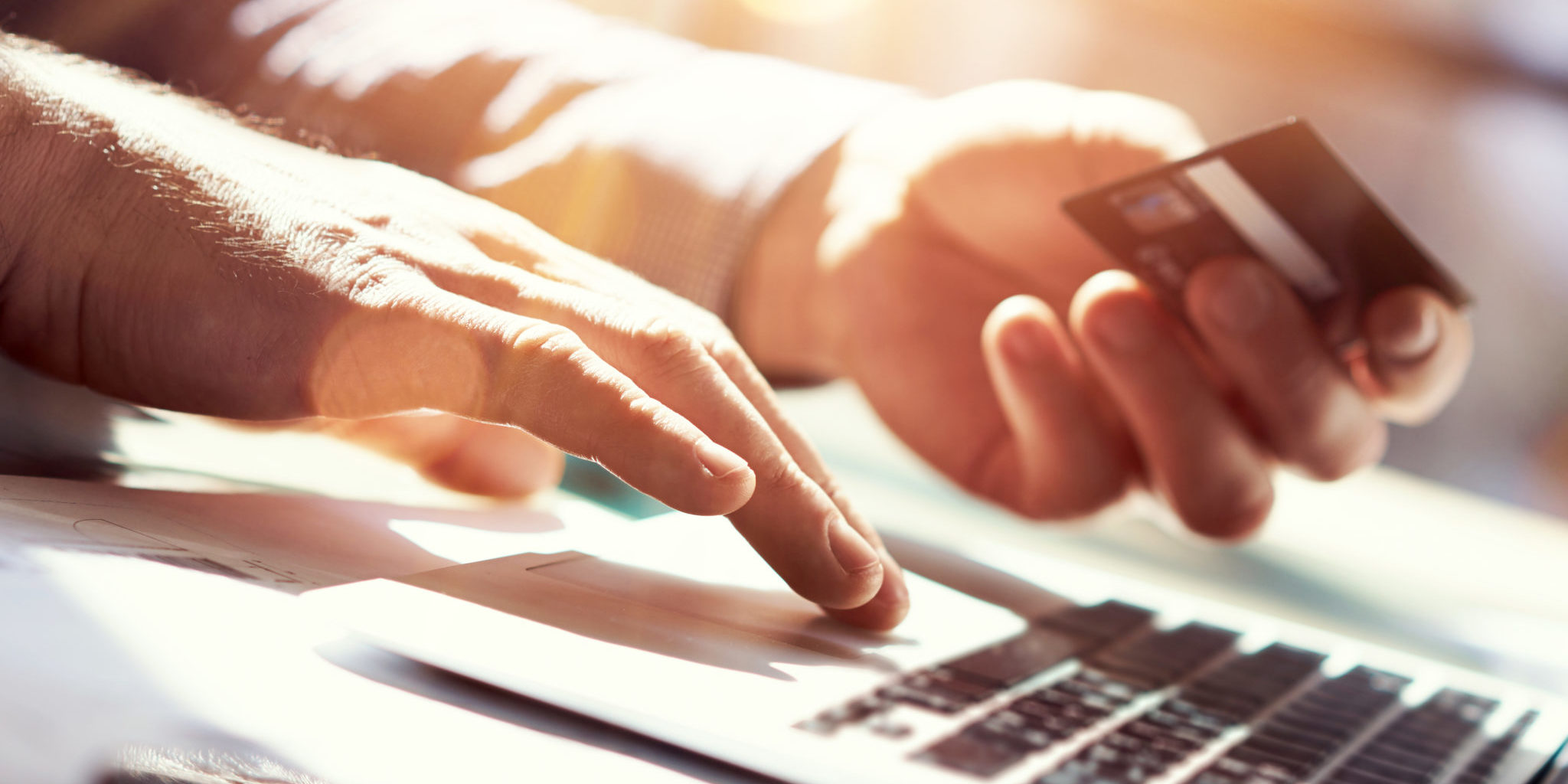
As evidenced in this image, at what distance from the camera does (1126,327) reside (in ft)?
2.60

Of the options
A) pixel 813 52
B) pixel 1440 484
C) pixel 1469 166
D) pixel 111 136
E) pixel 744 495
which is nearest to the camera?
pixel 744 495

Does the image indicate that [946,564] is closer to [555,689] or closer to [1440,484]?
[555,689]

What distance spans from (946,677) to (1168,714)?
3.6 inches

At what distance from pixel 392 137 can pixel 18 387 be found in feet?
1.81

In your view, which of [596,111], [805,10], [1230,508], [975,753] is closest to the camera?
[975,753]

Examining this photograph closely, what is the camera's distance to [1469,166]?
1.92 meters

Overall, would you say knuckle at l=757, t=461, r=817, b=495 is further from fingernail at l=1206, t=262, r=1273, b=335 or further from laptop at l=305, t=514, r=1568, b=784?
fingernail at l=1206, t=262, r=1273, b=335

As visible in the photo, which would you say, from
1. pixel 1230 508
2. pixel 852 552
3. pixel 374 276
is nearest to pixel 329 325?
pixel 374 276

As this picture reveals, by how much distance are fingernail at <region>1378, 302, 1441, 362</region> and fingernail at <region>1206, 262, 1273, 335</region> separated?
8 cm

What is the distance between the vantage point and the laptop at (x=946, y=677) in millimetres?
331

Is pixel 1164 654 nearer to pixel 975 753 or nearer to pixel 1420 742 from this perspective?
pixel 1420 742

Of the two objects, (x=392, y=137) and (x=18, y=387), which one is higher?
(x=392, y=137)

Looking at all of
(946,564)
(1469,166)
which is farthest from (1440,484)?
(946,564)

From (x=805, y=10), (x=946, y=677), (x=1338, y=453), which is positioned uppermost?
(x=805, y=10)
